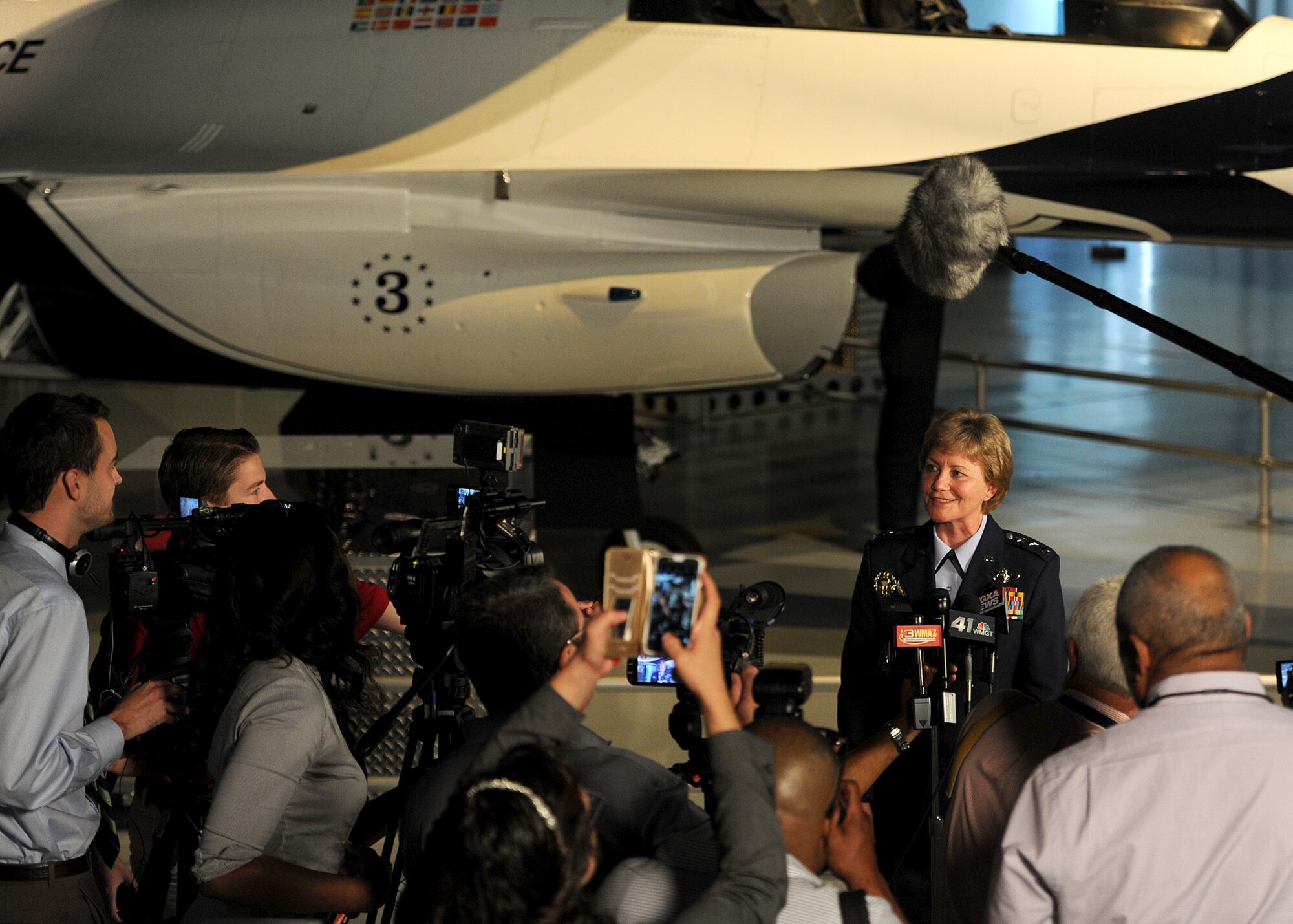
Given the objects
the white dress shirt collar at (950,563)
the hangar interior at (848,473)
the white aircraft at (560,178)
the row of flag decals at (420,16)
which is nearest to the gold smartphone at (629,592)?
the white dress shirt collar at (950,563)

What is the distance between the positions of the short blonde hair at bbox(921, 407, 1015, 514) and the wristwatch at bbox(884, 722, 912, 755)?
564 mm

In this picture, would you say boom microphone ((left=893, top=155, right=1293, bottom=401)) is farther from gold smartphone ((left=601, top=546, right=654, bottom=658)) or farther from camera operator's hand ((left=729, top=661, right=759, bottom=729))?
gold smartphone ((left=601, top=546, right=654, bottom=658))

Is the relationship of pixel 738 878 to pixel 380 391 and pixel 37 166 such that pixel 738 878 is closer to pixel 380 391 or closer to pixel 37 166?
pixel 380 391

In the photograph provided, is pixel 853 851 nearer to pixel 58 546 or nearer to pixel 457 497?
pixel 457 497

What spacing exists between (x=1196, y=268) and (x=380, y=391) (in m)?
22.1

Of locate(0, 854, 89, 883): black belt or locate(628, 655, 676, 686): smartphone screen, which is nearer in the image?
locate(628, 655, 676, 686): smartphone screen

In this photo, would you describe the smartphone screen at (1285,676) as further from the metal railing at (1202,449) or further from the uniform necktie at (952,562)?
the metal railing at (1202,449)

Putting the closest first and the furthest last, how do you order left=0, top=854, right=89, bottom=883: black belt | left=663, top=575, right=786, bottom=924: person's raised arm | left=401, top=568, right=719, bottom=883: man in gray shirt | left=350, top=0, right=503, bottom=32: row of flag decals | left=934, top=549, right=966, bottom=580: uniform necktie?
1. left=663, top=575, right=786, bottom=924: person's raised arm
2. left=401, top=568, right=719, bottom=883: man in gray shirt
3. left=0, top=854, right=89, bottom=883: black belt
4. left=934, top=549, right=966, bottom=580: uniform necktie
5. left=350, top=0, right=503, bottom=32: row of flag decals

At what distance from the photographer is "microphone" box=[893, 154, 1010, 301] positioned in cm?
351

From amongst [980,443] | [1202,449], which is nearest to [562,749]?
[980,443]

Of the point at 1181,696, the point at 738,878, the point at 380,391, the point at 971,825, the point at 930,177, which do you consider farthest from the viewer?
the point at 380,391

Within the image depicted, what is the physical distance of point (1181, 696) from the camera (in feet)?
6.54

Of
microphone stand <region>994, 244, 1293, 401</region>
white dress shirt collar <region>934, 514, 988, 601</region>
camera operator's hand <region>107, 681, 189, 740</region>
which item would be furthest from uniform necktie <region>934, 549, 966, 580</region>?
camera operator's hand <region>107, 681, 189, 740</region>

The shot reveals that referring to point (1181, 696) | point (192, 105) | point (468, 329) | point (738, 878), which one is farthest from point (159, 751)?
point (192, 105)
